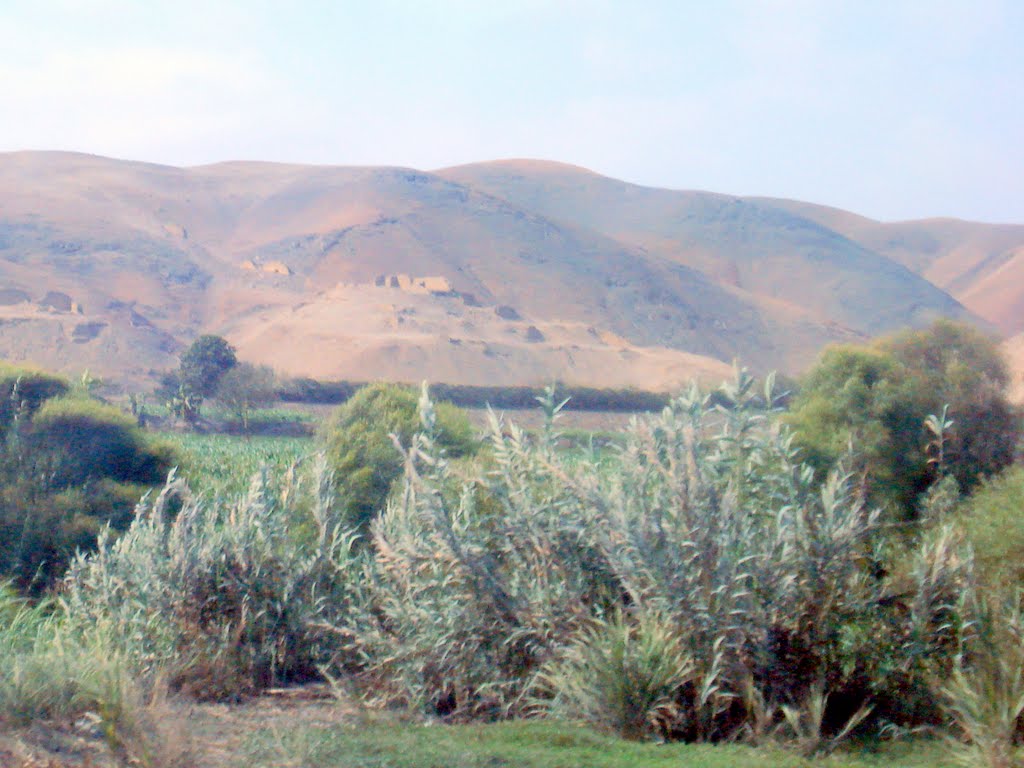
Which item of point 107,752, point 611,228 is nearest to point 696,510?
point 107,752

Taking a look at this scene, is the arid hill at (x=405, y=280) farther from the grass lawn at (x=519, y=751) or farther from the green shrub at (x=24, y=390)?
the grass lawn at (x=519, y=751)

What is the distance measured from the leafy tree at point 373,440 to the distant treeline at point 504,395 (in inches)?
505

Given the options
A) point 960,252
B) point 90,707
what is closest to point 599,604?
point 90,707

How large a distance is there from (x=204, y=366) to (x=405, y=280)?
973 inches

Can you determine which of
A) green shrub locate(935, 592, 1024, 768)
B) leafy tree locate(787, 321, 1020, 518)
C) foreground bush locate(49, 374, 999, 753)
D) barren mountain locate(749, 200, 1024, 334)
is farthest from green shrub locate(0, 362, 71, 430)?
barren mountain locate(749, 200, 1024, 334)

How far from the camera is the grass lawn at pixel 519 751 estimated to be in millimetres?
5414

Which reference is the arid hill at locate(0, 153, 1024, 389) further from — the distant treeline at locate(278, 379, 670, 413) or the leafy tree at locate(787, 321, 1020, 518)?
the leafy tree at locate(787, 321, 1020, 518)

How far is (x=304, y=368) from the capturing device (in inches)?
1982

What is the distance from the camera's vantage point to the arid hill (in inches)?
2015

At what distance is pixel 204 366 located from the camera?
1655 inches

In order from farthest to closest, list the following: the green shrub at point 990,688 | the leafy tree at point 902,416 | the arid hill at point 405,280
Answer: the arid hill at point 405,280
the leafy tree at point 902,416
the green shrub at point 990,688

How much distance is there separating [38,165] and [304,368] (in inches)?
2403

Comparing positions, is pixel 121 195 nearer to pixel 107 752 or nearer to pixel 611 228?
pixel 611 228

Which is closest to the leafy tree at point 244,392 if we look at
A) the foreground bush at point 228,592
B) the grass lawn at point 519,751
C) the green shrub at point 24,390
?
the green shrub at point 24,390
